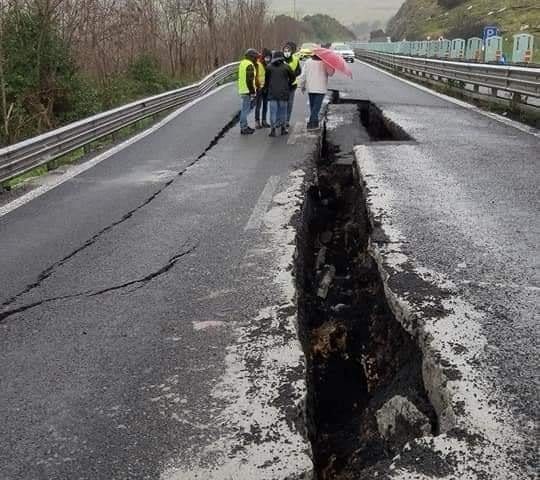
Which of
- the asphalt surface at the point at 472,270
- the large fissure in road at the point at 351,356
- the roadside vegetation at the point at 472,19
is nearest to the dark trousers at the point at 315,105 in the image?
the asphalt surface at the point at 472,270

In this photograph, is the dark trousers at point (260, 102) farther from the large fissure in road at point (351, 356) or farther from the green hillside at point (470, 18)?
Result: the green hillside at point (470, 18)

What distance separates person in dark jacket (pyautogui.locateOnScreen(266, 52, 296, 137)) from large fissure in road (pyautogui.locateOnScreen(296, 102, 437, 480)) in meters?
3.97

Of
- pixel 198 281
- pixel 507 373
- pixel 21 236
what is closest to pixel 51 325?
pixel 198 281

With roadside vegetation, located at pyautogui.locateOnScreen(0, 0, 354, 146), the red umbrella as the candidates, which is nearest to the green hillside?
roadside vegetation, located at pyautogui.locateOnScreen(0, 0, 354, 146)

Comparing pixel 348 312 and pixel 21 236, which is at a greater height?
pixel 21 236

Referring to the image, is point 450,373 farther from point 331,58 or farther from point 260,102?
point 260,102

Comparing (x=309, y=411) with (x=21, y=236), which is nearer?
(x=309, y=411)

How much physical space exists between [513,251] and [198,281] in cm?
245

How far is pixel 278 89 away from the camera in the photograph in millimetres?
10641

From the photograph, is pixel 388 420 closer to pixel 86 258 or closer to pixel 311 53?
pixel 86 258

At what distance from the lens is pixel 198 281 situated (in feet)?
14.1

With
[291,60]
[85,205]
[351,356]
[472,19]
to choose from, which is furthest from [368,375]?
[472,19]

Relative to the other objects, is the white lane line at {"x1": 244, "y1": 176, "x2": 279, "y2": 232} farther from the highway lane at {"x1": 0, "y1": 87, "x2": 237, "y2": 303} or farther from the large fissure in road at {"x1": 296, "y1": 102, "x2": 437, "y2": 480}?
the highway lane at {"x1": 0, "y1": 87, "x2": 237, "y2": 303}

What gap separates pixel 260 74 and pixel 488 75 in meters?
5.71
